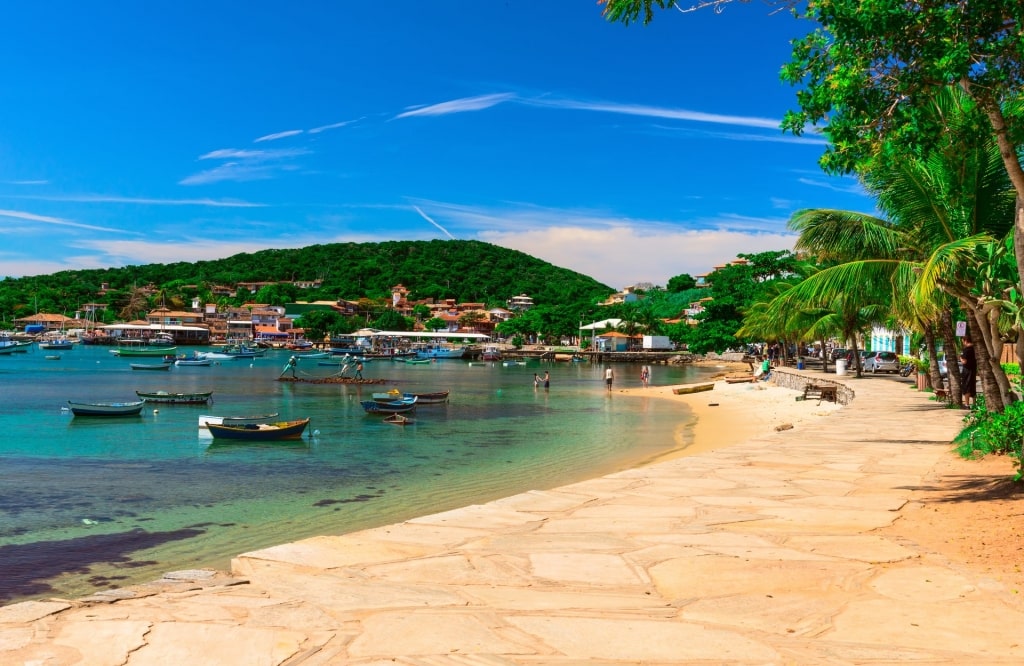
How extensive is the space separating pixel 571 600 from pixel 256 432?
2146cm

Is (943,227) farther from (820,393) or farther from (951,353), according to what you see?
(820,393)

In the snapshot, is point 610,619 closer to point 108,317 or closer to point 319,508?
point 319,508

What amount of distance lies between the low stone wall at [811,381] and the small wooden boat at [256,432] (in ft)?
60.4

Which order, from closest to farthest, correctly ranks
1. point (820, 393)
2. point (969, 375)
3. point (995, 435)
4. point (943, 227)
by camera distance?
point (995, 435), point (943, 227), point (969, 375), point (820, 393)

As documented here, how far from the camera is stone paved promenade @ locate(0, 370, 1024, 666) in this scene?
4.00 metres

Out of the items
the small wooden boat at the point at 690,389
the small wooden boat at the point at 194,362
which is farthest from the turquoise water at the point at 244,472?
the small wooden boat at the point at 194,362

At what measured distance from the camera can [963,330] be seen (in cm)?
1573

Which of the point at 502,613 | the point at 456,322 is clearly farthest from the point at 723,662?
the point at 456,322

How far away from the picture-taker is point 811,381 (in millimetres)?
34469

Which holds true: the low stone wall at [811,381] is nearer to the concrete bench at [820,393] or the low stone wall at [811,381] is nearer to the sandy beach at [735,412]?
the concrete bench at [820,393]

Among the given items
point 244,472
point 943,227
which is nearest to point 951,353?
point 943,227

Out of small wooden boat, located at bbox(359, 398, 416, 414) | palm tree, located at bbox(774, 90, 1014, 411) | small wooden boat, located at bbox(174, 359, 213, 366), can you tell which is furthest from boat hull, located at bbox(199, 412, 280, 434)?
small wooden boat, located at bbox(174, 359, 213, 366)

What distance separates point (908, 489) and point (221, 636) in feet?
25.6

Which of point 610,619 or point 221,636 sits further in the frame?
point 610,619
